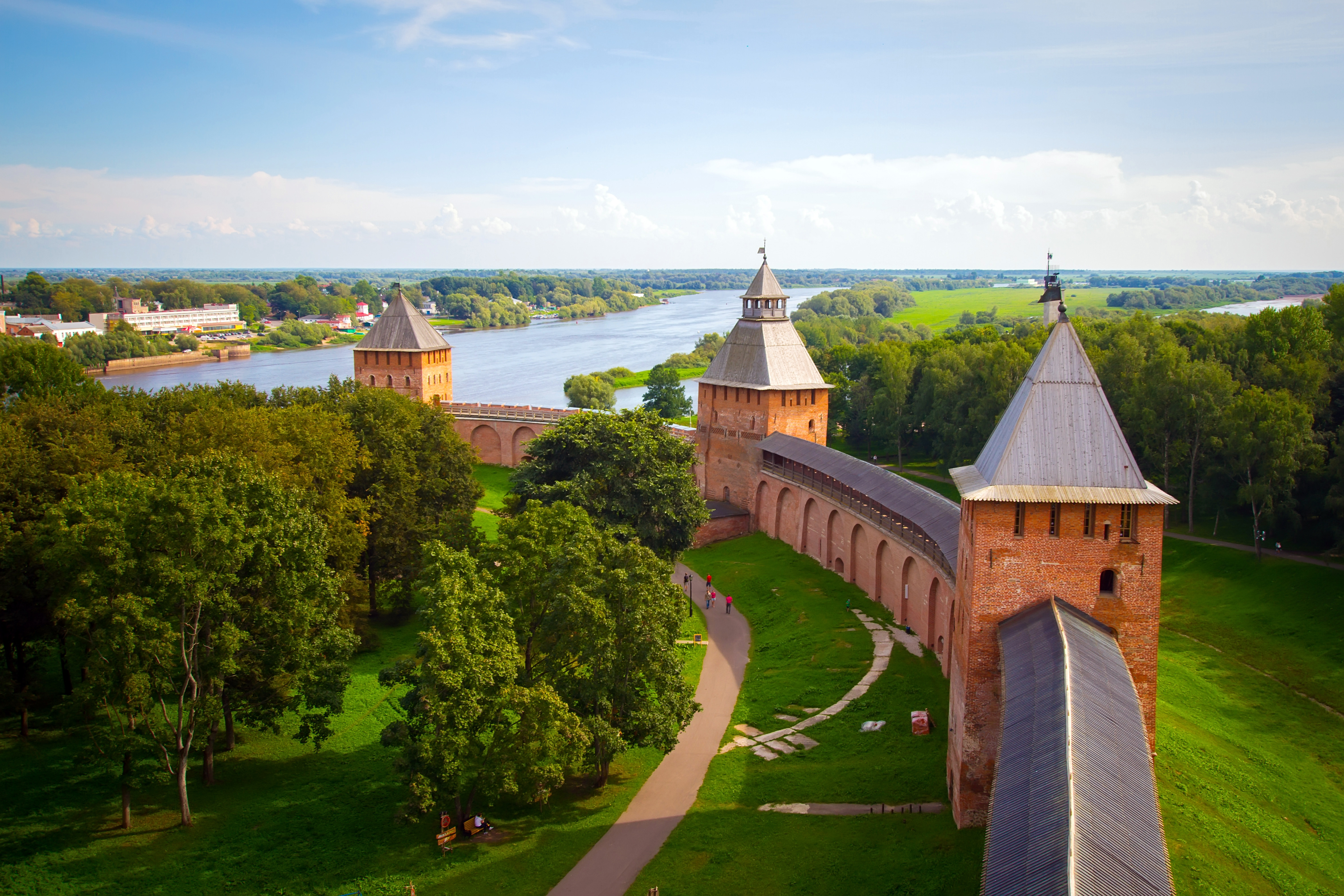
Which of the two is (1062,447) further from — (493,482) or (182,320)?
(182,320)

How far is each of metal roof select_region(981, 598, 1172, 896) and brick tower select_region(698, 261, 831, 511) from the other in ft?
82.7

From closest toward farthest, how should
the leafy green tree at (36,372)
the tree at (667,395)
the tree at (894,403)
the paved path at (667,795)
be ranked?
the paved path at (667,795)
the leafy green tree at (36,372)
the tree at (894,403)
the tree at (667,395)

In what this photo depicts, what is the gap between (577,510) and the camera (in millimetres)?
22562

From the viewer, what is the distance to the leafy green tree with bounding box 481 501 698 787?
18.7 meters

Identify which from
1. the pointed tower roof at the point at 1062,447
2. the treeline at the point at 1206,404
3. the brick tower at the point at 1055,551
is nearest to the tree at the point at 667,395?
the treeline at the point at 1206,404

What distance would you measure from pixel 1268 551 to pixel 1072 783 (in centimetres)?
2851

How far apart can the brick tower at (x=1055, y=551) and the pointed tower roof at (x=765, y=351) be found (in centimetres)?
2314

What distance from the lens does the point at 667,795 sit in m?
19.2

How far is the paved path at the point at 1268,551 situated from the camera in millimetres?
32250

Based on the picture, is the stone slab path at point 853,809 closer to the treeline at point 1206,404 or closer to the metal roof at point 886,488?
the metal roof at point 886,488

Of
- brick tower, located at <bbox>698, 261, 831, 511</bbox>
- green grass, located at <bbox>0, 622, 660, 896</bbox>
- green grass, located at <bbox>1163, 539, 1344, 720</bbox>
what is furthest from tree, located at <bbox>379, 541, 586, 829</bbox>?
brick tower, located at <bbox>698, 261, 831, 511</bbox>

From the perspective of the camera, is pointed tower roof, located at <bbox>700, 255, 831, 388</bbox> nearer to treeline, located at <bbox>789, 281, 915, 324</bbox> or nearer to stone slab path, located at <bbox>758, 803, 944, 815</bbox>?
stone slab path, located at <bbox>758, 803, 944, 815</bbox>

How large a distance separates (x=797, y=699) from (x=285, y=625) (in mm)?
11473

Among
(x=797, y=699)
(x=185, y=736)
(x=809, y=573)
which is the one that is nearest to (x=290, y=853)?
(x=185, y=736)
